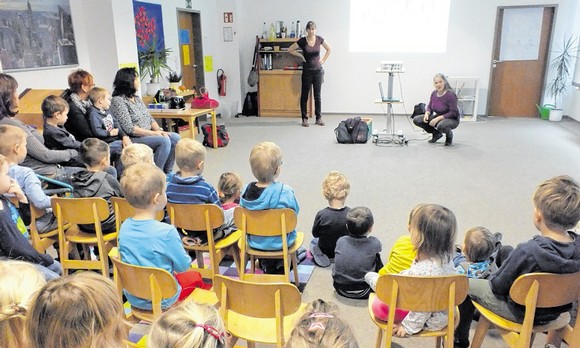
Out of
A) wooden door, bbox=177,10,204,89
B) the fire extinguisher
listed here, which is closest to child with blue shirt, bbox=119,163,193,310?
wooden door, bbox=177,10,204,89

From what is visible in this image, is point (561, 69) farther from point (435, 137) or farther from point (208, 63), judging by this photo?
point (208, 63)

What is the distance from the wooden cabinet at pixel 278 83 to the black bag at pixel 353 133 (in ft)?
6.89

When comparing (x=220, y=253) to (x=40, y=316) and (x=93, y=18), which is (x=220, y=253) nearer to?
(x=40, y=316)

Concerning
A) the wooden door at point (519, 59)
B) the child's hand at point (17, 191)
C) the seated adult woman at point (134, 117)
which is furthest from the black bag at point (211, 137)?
the wooden door at point (519, 59)

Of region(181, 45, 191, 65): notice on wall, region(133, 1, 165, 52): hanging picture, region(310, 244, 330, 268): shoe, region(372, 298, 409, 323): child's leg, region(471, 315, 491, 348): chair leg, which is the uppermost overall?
region(133, 1, 165, 52): hanging picture

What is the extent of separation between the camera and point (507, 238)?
3.17 meters

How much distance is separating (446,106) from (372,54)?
2753 millimetres

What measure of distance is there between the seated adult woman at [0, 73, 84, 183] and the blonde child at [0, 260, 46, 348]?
207 cm

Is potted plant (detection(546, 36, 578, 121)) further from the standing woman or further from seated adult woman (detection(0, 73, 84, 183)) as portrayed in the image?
seated adult woman (detection(0, 73, 84, 183))

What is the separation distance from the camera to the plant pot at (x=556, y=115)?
7363 millimetres

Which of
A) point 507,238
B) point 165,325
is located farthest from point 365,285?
point 165,325

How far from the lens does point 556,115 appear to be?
24.2 feet

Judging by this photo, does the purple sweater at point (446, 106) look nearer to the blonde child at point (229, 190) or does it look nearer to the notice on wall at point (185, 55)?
the blonde child at point (229, 190)

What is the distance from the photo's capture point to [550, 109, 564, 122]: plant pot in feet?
24.2
